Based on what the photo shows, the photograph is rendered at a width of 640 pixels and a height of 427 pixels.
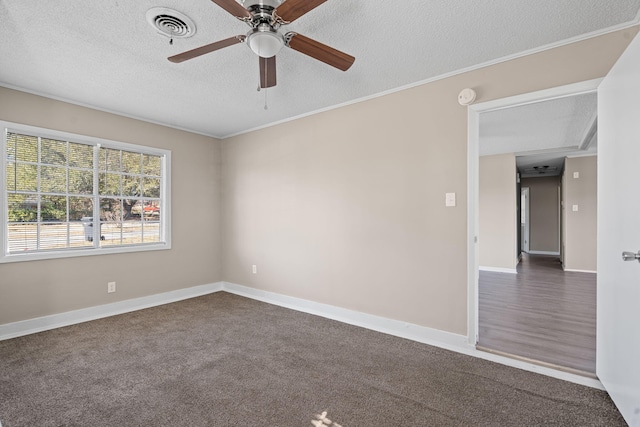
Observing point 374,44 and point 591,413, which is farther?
point 374,44

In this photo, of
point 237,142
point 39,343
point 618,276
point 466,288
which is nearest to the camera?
point 618,276

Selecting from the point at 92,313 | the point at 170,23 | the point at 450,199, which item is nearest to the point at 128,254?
the point at 92,313

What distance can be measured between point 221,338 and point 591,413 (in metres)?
2.89

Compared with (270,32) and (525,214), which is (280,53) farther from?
(525,214)

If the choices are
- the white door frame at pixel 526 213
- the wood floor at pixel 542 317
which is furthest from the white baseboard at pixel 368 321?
the white door frame at pixel 526 213

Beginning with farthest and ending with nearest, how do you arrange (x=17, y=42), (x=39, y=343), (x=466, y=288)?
(x=39, y=343)
(x=466, y=288)
(x=17, y=42)

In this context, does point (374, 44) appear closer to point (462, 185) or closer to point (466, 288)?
point (462, 185)

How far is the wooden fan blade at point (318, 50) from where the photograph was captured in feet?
5.86

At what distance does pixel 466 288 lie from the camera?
2.72 m

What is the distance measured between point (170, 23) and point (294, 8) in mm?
1027

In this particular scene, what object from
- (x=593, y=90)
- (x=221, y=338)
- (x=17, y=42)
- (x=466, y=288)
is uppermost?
(x=17, y=42)

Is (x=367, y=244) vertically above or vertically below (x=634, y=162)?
below

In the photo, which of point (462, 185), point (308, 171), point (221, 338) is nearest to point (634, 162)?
point (462, 185)

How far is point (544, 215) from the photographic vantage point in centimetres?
931
